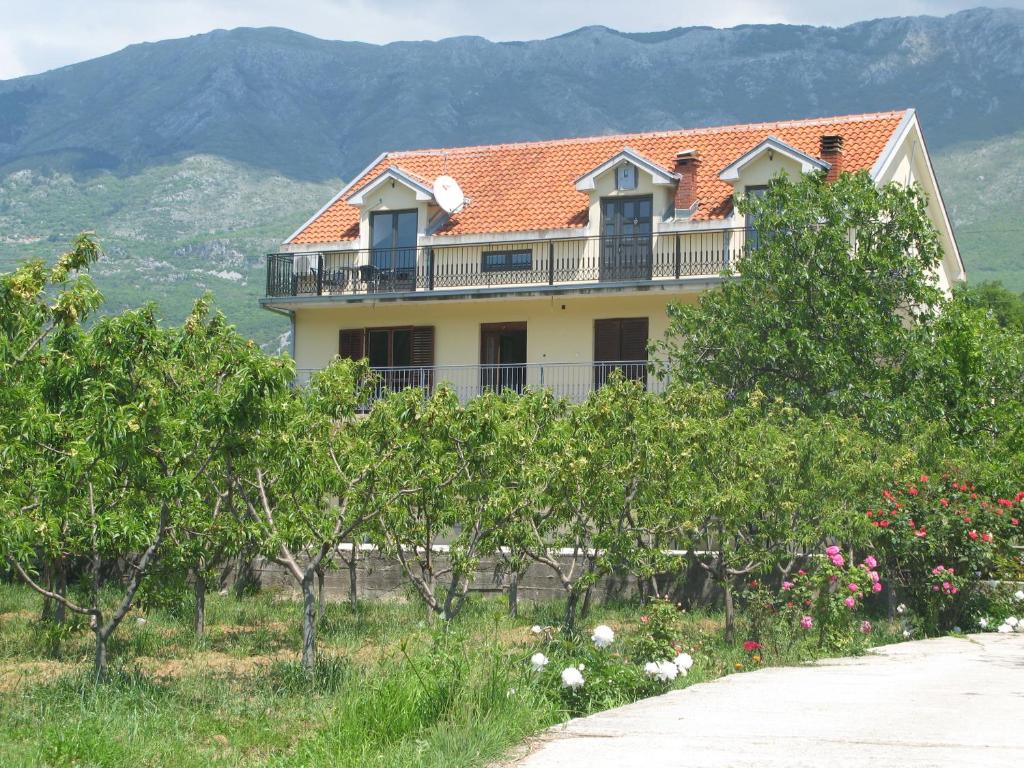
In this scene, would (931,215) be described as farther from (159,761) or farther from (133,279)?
(133,279)

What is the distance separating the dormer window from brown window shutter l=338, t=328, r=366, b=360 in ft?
Result: 23.9

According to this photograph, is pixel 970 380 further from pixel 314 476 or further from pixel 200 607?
pixel 314 476

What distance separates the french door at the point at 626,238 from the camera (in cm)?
2988

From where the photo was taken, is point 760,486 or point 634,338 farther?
point 634,338

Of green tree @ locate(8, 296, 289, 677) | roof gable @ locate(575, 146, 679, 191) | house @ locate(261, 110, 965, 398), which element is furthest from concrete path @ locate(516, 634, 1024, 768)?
roof gable @ locate(575, 146, 679, 191)

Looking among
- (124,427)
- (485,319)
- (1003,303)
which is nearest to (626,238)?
(485,319)

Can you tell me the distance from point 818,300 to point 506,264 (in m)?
10.1

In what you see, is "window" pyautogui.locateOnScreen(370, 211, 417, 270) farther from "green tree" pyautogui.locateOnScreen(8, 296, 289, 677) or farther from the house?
Result: "green tree" pyautogui.locateOnScreen(8, 296, 289, 677)

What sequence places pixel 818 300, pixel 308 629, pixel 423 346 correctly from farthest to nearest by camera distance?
pixel 423 346 → pixel 818 300 → pixel 308 629

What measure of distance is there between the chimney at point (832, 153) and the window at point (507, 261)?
701 centimetres

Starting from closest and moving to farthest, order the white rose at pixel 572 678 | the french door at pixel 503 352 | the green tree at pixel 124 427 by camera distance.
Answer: the white rose at pixel 572 678 < the green tree at pixel 124 427 < the french door at pixel 503 352

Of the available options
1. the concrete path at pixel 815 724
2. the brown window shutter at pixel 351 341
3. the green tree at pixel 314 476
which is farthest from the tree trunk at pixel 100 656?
the brown window shutter at pixel 351 341

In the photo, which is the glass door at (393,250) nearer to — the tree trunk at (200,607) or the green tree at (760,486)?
the tree trunk at (200,607)

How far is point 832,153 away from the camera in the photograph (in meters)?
29.7
